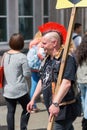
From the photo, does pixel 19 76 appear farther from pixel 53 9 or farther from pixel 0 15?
pixel 53 9

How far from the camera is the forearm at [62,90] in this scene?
15.2 ft

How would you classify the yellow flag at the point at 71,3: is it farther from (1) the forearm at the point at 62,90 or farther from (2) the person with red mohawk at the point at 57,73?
(1) the forearm at the point at 62,90

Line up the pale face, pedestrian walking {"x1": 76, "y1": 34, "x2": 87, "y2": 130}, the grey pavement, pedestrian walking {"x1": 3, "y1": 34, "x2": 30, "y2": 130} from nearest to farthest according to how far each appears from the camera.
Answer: the pale face
pedestrian walking {"x1": 76, "y1": 34, "x2": 87, "y2": 130}
pedestrian walking {"x1": 3, "y1": 34, "x2": 30, "y2": 130}
the grey pavement

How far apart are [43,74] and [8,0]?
4828 mm

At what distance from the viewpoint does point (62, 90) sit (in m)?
4.66

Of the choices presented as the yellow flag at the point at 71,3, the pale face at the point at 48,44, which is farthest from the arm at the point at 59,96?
the yellow flag at the point at 71,3

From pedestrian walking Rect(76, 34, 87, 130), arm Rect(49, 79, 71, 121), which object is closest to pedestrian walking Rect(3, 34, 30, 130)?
pedestrian walking Rect(76, 34, 87, 130)

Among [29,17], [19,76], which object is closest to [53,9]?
[29,17]

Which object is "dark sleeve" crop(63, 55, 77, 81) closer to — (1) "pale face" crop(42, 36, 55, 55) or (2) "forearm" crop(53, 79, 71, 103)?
(2) "forearm" crop(53, 79, 71, 103)

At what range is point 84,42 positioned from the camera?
6.31m

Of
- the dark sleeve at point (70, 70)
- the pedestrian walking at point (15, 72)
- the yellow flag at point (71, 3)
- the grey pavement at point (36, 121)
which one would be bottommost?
the grey pavement at point (36, 121)

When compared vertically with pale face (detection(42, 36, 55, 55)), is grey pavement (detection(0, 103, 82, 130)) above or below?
below

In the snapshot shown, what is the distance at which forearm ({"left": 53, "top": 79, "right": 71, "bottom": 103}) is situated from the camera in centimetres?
464

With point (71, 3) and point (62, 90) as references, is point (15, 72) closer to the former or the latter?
point (62, 90)
